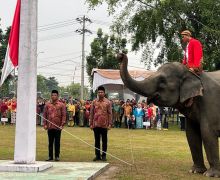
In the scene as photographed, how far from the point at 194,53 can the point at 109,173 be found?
319cm

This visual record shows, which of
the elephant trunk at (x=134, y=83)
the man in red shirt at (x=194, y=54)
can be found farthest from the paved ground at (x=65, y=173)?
the man in red shirt at (x=194, y=54)

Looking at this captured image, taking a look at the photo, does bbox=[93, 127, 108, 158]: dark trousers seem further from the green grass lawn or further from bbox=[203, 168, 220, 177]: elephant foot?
bbox=[203, 168, 220, 177]: elephant foot

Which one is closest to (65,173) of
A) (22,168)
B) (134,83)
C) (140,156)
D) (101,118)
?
(22,168)

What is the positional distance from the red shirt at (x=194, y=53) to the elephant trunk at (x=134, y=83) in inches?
39.7

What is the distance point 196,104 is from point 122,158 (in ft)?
12.0

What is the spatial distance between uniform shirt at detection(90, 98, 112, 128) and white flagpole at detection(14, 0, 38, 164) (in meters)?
2.87

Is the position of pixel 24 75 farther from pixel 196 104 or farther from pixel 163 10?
pixel 163 10

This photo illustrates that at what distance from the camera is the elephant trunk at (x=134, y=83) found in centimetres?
871

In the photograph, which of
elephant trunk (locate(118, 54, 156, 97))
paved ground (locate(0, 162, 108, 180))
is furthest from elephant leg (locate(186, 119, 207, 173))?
paved ground (locate(0, 162, 108, 180))

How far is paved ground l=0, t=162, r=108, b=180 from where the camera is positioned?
902 centimetres

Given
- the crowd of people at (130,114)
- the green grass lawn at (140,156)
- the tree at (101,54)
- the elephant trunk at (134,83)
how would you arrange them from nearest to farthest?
the elephant trunk at (134,83) → the green grass lawn at (140,156) → the crowd of people at (130,114) → the tree at (101,54)

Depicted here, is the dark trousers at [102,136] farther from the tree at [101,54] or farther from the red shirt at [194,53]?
the tree at [101,54]

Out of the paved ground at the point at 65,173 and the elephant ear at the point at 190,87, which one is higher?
the elephant ear at the point at 190,87

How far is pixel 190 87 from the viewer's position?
9.95 meters
